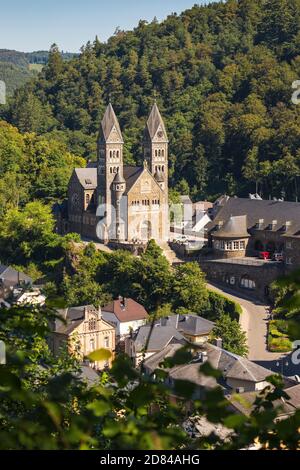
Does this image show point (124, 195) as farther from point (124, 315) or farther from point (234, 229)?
point (124, 315)

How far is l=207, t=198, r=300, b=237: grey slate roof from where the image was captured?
140 ft

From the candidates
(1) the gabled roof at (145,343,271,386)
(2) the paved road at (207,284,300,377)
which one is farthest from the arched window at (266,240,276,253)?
(1) the gabled roof at (145,343,271,386)

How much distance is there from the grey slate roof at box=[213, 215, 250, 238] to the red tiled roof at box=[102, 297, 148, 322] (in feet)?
19.0

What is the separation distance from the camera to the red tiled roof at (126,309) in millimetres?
38906

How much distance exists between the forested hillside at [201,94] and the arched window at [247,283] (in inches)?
587

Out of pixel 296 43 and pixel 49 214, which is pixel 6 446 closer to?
pixel 49 214

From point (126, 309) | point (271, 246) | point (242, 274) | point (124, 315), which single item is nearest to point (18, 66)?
point (271, 246)

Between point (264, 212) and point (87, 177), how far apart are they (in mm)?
10778

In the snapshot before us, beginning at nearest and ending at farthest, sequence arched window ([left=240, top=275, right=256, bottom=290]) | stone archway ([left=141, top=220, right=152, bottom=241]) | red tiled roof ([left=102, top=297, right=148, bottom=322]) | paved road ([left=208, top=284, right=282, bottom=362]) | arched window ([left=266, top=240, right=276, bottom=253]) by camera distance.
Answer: paved road ([left=208, top=284, right=282, bottom=362]), red tiled roof ([left=102, top=297, right=148, bottom=322]), arched window ([left=240, top=275, right=256, bottom=290]), arched window ([left=266, top=240, right=276, bottom=253]), stone archway ([left=141, top=220, right=152, bottom=241])

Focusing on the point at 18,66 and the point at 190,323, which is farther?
the point at 18,66

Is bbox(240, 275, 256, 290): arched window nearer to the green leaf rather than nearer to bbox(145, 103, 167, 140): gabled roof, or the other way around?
bbox(145, 103, 167, 140): gabled roof

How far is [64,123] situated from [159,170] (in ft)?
103

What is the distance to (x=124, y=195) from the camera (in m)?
47.0

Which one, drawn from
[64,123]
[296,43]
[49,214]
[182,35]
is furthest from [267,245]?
[182,35]
